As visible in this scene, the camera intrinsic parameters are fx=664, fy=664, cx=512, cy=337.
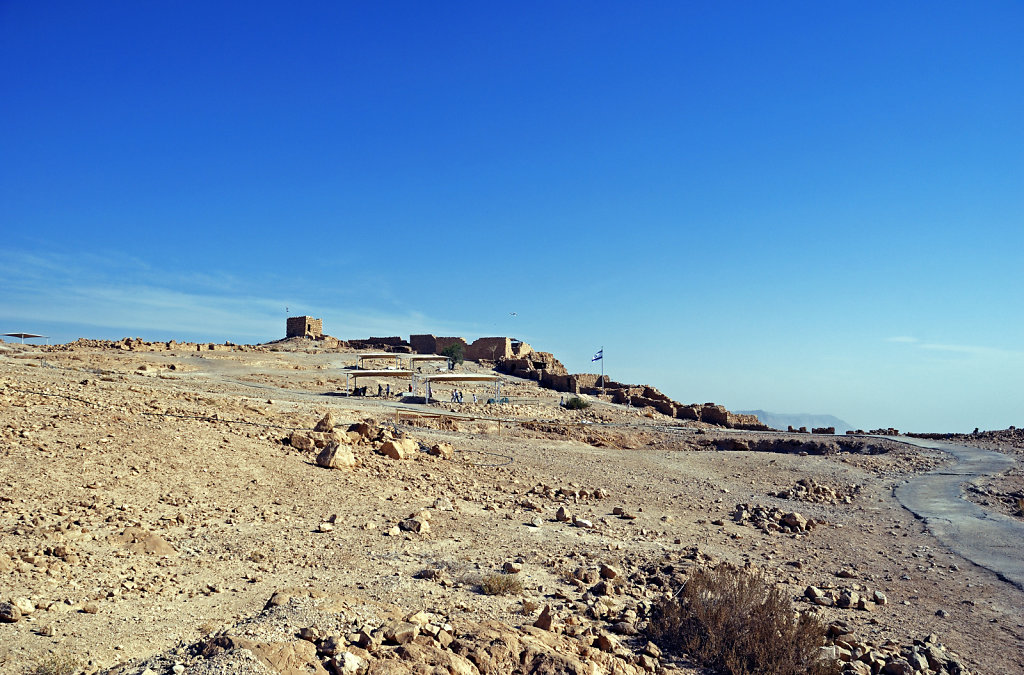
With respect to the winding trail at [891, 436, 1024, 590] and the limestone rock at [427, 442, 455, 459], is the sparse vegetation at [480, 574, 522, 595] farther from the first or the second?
the limestone rock at [427, 442, 455, 459]

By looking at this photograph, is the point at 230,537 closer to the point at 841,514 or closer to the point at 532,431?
the point at 841,514

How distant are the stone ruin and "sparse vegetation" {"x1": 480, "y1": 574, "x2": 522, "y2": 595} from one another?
66.9 m

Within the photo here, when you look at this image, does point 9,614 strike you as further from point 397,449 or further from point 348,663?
point 397,449

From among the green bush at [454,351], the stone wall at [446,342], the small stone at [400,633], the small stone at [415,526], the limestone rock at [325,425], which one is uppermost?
the stone wall at [446,342]

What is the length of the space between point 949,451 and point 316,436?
23.8 meters

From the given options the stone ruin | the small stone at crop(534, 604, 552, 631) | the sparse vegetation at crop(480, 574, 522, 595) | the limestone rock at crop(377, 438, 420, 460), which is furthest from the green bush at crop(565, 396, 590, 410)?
the stone ruin

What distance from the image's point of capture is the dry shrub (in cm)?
542

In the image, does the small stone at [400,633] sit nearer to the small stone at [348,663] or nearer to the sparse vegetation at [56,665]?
the small stone at [348,663]

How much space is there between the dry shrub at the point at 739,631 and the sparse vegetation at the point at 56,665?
177 inches

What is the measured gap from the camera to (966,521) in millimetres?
12805

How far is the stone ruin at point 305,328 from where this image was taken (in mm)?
71500

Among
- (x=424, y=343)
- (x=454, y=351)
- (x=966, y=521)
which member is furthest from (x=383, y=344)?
(x=966, y=521)

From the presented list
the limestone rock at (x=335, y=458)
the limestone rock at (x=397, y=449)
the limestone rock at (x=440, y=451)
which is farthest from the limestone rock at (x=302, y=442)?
the limestone rock at (x=440, y=451)

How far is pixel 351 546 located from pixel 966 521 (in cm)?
1170
